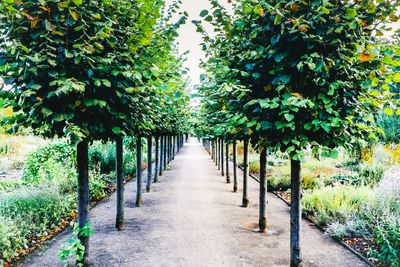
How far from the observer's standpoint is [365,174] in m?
12.5

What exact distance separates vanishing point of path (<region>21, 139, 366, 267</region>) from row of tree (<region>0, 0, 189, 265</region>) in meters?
1.29

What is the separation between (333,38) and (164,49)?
2.37 metres

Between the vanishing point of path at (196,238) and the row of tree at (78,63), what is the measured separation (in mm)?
1286

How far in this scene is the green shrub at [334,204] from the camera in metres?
7.31

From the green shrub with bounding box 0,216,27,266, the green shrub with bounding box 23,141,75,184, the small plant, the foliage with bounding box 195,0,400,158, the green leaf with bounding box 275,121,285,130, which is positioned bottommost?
the green shrub with bounding box 0,216,27,266

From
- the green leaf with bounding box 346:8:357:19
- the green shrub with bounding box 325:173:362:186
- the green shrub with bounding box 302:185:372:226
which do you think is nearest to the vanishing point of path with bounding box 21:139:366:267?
the green shrub with bounding box 302:185:372:226

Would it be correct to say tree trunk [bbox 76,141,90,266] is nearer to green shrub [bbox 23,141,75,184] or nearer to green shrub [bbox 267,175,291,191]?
green shrub [bbox 23,141,75,184]

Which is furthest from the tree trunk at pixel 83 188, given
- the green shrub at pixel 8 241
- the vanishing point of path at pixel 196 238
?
the green shrub at pixel 8 241

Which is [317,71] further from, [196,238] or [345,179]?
[345,179]

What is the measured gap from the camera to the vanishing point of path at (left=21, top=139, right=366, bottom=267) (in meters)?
5.49

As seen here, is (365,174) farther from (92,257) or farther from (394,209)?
(92,257)

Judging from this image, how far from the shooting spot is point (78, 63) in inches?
155

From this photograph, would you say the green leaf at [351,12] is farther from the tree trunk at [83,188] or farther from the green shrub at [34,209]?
the green shrub at [34,209]

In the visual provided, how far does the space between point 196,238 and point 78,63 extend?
4.27m
